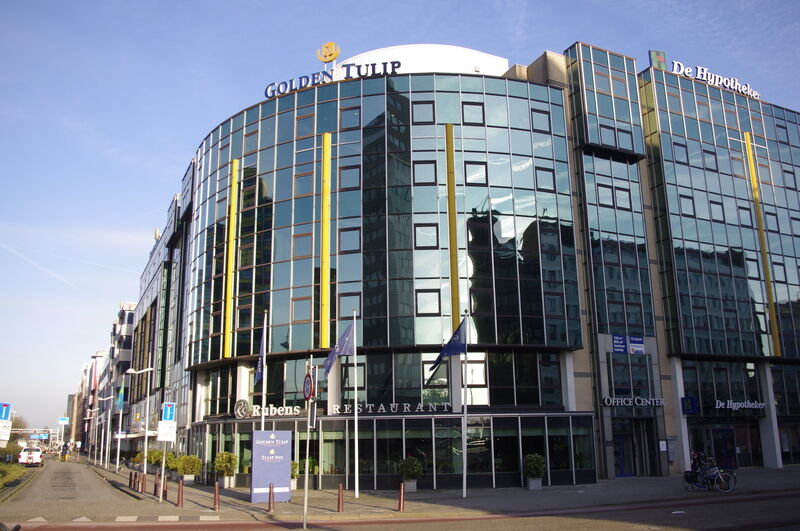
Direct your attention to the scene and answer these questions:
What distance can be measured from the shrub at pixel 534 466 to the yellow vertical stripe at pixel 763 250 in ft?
85.3

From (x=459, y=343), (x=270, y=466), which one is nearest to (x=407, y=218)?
(x=459, y=343)

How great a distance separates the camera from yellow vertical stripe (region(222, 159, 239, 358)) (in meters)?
45.1

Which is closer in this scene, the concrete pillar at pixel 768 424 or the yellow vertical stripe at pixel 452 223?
the yellow vertical stripe at pixel 452 223

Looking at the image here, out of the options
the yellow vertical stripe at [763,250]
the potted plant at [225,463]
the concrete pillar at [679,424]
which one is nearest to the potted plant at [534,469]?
the concrete pillar at [679,424]

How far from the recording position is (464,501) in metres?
30.2

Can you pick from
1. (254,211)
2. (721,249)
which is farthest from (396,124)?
(721,249)

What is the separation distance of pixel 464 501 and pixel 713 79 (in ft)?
142

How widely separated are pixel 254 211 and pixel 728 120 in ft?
129

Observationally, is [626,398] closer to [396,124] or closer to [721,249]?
[721,249]

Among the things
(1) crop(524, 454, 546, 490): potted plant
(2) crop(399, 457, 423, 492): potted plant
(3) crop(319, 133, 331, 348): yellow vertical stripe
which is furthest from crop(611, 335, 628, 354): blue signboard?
(3) crop(319, 133, 331, 348): yellow vertical stripe

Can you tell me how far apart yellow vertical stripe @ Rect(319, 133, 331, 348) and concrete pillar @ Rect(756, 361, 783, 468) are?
34327mm

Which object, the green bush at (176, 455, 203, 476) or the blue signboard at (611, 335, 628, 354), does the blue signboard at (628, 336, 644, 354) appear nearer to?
the blue signboard at (611, 335, 628, 354)

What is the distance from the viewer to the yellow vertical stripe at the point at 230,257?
148 ft

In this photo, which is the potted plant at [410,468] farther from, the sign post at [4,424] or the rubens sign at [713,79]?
the rubens sign at [713,79]
